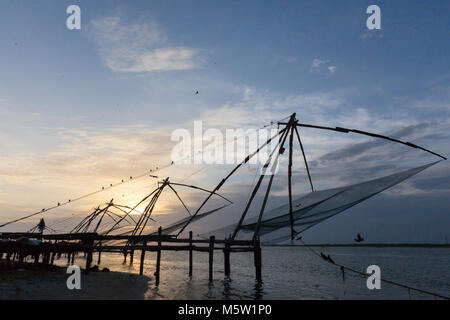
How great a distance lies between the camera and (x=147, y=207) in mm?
21750

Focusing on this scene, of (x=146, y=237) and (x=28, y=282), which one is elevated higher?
(x=146, y=237)

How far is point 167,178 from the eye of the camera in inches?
814
